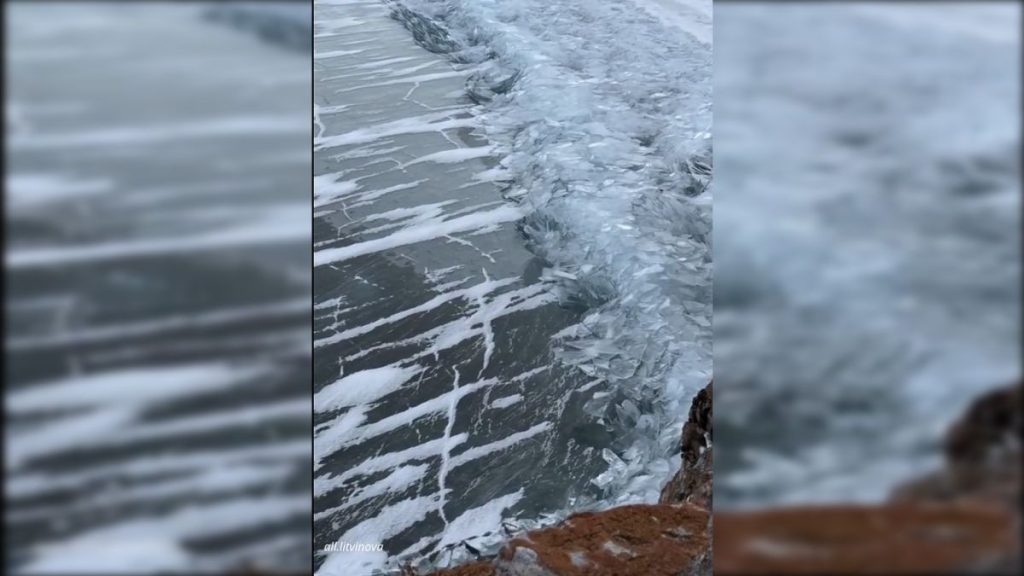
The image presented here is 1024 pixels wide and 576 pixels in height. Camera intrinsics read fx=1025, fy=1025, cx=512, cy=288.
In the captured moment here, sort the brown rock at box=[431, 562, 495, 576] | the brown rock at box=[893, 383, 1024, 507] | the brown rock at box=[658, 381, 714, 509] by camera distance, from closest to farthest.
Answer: the brown rock at box=[431, 562, 495, 576]
the brown rock at box=[658, 381, 714, 509]
the brown rock at box=[893, 383, 1024, 507]

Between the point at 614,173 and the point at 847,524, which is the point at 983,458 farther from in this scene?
the point at 614,173

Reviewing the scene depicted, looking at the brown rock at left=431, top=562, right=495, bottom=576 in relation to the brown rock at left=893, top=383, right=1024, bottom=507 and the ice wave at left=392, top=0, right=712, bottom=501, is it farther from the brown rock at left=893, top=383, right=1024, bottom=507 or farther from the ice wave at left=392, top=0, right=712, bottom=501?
the brown rock at left=893, top=383, right=1024, bottom=507

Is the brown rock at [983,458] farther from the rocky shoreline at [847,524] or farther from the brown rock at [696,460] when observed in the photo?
the brown rock at [696,460]

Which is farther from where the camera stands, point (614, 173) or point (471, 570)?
point (614, 173)

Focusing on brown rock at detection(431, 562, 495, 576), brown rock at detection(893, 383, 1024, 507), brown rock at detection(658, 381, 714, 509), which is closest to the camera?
brown rock at detection(431, 562, 495, 576)

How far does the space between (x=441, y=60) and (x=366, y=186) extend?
0.28m

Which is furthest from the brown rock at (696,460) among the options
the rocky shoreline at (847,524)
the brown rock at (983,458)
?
the brown rock at (983,458)

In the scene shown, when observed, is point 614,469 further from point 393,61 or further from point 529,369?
point 393,61

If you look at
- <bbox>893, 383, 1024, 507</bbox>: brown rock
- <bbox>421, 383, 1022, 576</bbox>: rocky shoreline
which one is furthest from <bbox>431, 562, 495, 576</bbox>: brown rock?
<bbox>893, 383, 1024, 507</bbox>: brown rock

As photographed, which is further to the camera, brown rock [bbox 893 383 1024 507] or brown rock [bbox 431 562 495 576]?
brown rock [bbox 893 383 1024 507]

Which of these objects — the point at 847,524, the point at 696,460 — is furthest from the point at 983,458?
the point at 696,460

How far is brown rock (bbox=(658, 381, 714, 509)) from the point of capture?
1.88 metres

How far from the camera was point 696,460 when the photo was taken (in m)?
1.89

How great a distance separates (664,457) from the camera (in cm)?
188
